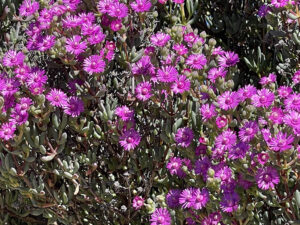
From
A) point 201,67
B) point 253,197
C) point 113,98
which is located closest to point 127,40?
point 113,98

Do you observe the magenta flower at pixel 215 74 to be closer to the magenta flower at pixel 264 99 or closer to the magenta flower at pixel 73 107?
the magenta flower at pixel 264 99

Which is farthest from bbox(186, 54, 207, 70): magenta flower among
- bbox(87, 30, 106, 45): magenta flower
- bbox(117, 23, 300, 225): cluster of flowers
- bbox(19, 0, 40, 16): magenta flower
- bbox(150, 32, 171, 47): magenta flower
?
bbox(19, 0, 40, 16): magenta flower

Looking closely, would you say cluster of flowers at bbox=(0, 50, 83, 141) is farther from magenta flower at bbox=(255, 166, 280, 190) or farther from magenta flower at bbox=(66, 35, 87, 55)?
magenta flower at bbox=(255, 166, 280, 190)

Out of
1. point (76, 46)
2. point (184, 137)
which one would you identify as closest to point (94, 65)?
point (76, 46)

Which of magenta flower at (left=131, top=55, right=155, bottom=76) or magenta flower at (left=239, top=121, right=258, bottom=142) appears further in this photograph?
magenta flower at (left=131, top=55, right=155, bottom=76)

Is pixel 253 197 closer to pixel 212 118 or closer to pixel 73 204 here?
pixel 212 118

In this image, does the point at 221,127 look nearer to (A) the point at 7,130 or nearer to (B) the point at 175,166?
(B) the point at 175,166

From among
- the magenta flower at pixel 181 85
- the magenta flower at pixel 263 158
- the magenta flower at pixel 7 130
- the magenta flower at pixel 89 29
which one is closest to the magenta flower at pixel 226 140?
the magenta flower at pixel 263 158
